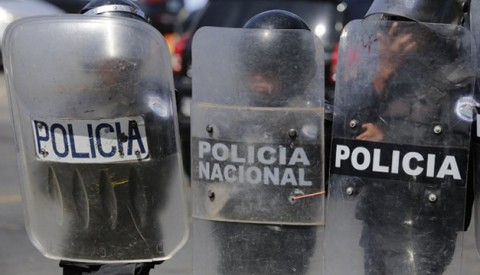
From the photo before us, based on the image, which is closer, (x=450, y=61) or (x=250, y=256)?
(x=450, y=61)

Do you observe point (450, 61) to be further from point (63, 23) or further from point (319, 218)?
point (63, 23)

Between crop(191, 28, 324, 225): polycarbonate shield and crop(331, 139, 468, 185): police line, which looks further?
crop(191, 28, 324, 225): polycarbonate shield

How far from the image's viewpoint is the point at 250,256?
12.4ft

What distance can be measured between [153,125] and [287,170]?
1.81 feet

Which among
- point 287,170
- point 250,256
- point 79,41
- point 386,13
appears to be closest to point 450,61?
point 386,13

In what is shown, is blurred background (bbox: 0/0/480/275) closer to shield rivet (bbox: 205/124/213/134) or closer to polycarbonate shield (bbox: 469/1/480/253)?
polycarbonate shield (bbox: 469/1/480/253)

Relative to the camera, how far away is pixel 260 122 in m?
3.68

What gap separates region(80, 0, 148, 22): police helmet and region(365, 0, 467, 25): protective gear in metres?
1.11

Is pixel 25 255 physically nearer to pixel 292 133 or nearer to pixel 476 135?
pixel 292 133

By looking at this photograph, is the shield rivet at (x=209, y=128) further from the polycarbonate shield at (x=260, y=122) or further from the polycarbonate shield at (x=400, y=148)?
the polycarbonate shield at (x=400, y=148)

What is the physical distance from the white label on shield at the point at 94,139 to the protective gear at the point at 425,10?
1.03 meters

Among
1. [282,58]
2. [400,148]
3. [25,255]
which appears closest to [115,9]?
[282,58]

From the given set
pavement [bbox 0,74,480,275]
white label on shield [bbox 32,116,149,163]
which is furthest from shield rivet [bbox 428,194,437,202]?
pavement [bbox 0,74,480,275]

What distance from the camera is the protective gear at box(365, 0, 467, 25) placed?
3.76 metres
